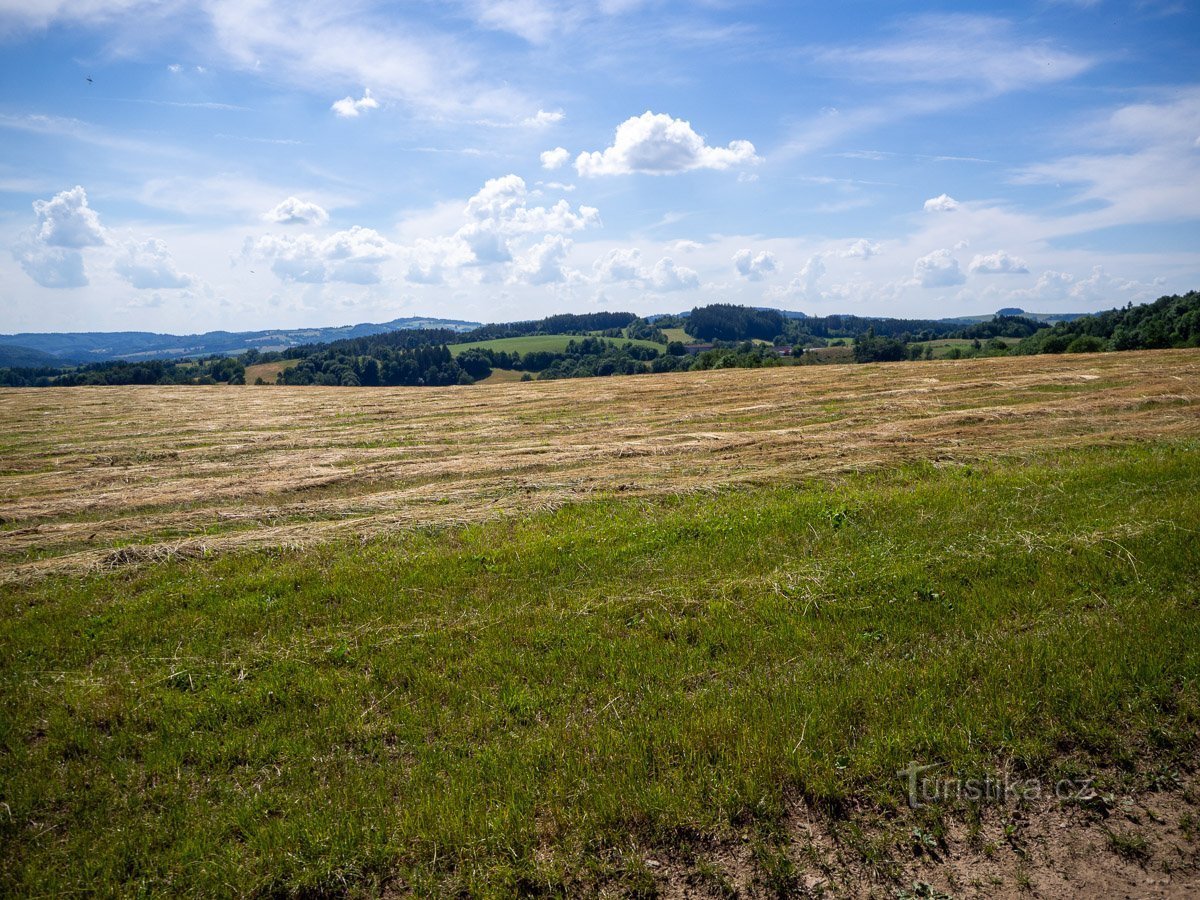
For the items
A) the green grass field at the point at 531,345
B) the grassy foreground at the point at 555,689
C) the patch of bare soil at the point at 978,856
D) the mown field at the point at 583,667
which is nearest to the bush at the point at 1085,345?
the mown field at the point at 583,667

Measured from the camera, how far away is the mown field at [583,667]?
495cm

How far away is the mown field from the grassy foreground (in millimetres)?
33

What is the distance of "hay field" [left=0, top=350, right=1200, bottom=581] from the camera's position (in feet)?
44.4

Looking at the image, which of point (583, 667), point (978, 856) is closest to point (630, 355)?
point (583, 667)

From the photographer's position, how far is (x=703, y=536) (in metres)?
11.1

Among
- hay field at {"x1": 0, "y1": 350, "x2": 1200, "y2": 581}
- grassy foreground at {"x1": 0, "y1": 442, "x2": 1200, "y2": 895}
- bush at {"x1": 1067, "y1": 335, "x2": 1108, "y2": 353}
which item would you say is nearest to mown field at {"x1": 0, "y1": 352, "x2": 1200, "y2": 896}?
grassy foreground at {"x1": 0, "y1": 442, "x2": 1200, "y2": 895}

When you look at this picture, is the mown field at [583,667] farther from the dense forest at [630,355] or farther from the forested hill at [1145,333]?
the dense forest at [630,355]

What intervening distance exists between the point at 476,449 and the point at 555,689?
1595cm

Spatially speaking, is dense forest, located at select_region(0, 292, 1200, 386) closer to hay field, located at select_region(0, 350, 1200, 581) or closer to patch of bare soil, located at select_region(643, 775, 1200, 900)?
hay field, located at select_region(0, 350, 1200, 581)

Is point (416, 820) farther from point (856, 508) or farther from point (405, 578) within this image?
point (856, 508)

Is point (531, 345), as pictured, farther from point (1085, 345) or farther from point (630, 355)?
point (1085, 345)

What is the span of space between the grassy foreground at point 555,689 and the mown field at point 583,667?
1.3 inches

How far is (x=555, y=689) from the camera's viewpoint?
692 centimetres

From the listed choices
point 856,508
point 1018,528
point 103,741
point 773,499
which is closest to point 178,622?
point 103,741
